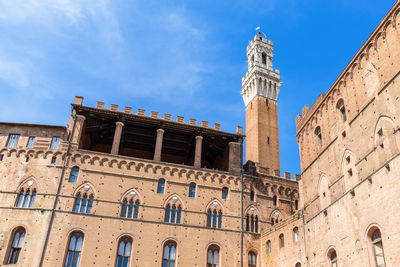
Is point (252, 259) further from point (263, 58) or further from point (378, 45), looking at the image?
point (263, 58)

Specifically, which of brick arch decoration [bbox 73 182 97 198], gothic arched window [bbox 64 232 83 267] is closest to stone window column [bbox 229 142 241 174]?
brick arch decoration [bbox 73 182 97 198]

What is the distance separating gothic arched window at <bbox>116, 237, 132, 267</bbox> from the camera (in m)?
30.5

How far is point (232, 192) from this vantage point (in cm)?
3600

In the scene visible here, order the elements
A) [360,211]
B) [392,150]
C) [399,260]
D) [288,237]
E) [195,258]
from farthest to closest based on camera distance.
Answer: [195,258] → [288,237] → [360,211] → [392,150] → [399,260]

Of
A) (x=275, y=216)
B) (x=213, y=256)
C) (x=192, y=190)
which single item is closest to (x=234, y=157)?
(x=192, y=190)

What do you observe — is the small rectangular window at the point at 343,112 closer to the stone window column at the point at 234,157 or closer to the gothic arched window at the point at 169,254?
the stone window column at the point at 234,157

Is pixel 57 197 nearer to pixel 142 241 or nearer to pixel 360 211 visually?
pixel 142 241

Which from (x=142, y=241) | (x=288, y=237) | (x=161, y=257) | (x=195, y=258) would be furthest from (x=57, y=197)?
(x=288, y=237)

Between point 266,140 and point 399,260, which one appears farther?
point 266,140

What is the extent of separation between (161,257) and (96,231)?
5.78m

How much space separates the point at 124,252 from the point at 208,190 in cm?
940

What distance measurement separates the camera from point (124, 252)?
31.0 metres

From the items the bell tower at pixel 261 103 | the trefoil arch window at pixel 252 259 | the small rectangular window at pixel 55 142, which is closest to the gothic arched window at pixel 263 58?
the bell tower at pixel 261 103

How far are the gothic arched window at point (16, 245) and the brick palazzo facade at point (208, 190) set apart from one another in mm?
81
